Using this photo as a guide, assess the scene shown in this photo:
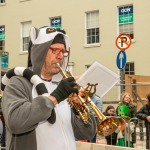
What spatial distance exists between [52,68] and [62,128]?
467mm

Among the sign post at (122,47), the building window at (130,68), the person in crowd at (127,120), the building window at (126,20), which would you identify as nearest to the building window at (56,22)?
the building window at (126,20)

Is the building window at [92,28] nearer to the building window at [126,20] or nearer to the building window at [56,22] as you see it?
the building window at [126,20]

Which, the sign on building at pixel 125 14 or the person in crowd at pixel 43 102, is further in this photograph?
the sign on building at pixel 125 14

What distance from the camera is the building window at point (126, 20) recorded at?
1942 centimetres

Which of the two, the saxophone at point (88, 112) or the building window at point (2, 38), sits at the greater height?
the building window at point (2, 38)

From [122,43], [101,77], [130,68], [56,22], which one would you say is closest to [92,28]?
[56,22]

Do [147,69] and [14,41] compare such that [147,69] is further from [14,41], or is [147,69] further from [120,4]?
[14,41]

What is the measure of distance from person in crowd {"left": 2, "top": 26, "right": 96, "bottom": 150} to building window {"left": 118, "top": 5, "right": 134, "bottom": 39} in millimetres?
16424

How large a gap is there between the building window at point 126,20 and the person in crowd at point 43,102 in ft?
53.9

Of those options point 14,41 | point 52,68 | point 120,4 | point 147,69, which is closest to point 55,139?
point 52,68

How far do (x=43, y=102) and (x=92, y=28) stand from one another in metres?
18.4

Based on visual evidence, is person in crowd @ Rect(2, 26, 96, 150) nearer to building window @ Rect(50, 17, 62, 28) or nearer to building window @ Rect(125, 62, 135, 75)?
building window @ Rect(125, 62, 135, 75)

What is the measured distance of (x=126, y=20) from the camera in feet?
64.6

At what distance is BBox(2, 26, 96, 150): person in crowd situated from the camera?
2.77m
